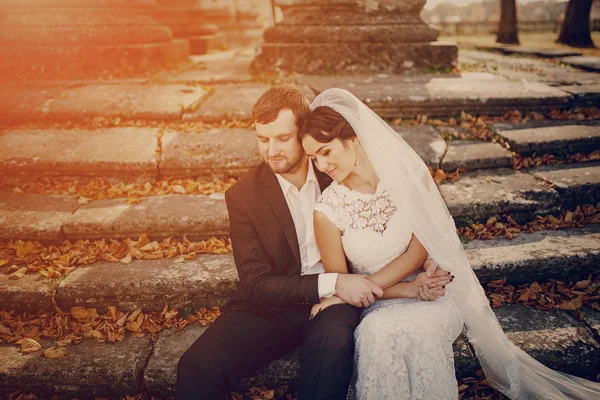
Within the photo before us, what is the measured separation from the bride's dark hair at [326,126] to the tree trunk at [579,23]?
49.2 ft

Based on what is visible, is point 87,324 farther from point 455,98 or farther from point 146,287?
point 455,98

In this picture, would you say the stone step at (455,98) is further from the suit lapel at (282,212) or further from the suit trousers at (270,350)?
the suit trousers at (270,350)

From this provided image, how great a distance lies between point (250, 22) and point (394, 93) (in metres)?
8.67

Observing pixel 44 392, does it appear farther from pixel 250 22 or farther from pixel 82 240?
pixel 250 22

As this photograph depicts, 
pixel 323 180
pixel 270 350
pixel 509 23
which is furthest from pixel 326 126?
pixel 509 23

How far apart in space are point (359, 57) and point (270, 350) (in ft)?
16.1

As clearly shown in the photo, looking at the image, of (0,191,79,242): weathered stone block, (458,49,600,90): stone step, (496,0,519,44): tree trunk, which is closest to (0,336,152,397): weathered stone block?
(0,191,79,242): weathered stone block

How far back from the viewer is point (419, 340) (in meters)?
2.19

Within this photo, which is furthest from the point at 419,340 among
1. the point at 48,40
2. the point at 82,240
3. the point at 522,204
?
the point at 48,40

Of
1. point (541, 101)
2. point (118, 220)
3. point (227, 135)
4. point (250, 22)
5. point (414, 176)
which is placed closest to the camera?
point (414, 176)

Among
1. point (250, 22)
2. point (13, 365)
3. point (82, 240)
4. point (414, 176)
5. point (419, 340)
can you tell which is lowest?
point (13, 365)

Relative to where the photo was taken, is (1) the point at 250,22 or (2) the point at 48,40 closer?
(2) the point at 48,40

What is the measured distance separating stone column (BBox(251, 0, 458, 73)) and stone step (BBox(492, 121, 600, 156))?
91.3 inches

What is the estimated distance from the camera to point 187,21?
923 centimetres
